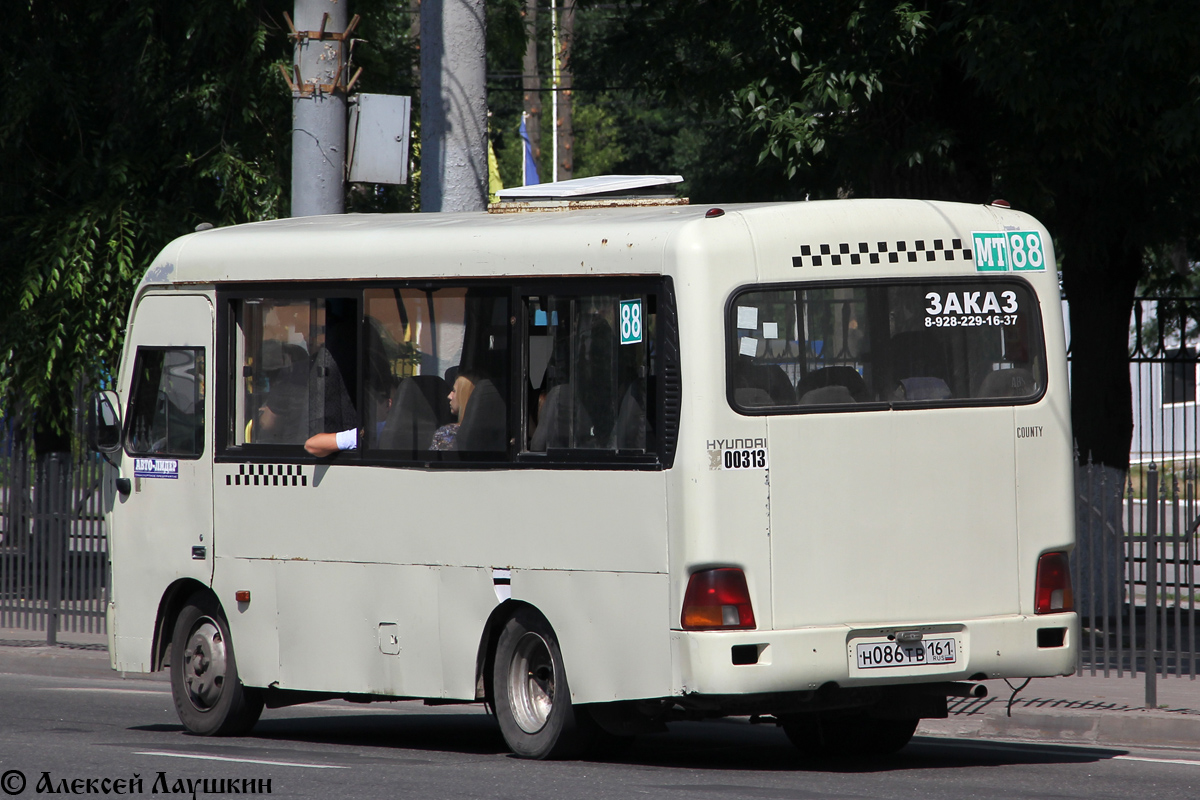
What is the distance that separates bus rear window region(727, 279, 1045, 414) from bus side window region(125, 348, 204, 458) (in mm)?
3780

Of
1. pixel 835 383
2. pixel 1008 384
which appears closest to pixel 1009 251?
pixel 1008 384

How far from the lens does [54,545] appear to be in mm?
16297

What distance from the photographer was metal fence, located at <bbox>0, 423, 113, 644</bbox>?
15980 millimetres

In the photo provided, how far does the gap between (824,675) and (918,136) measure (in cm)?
612

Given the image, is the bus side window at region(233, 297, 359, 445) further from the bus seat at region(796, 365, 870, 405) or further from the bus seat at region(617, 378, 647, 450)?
the bus seat at region(796, 365, 870, 405)

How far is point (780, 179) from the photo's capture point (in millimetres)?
18375

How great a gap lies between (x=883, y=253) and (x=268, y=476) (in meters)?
3.71

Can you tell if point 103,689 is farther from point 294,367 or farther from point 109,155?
point 109,155

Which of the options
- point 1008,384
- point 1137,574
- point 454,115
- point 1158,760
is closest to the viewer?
point 1008,384

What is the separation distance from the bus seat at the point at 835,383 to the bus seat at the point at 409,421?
2.08 m

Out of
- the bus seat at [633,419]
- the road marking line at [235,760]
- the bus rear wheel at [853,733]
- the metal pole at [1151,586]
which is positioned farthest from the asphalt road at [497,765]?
the bus seat at [633,419]

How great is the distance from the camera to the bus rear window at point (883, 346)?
8648mm

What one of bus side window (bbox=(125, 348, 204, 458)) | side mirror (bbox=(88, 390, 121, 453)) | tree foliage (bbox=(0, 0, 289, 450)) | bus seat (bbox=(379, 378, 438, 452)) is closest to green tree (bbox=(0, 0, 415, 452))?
tree foliage (bbox=(0, 0, 289, 450))

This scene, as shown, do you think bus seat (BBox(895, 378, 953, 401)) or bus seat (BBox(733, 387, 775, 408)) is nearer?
bus seat (BBox(733, 387, 775, 408))
